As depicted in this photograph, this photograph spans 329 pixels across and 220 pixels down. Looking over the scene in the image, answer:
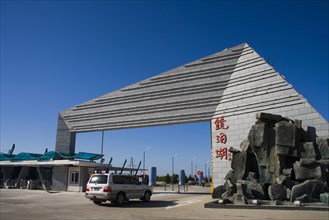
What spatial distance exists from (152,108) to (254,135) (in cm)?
1260

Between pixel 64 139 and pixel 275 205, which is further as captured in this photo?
pixel 64 139

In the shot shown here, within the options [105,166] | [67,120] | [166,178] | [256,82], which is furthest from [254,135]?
[166,178]

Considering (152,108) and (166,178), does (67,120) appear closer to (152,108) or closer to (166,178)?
(152,108)

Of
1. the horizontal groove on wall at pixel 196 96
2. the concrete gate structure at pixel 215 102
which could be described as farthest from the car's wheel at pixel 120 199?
the horizontal groove on wall at pixel 196 96

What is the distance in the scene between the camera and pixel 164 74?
96.2ft

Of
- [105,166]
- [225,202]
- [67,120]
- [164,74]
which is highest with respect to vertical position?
[164,74]

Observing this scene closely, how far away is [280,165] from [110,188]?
30.3 ft

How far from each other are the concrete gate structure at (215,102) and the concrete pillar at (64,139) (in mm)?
479

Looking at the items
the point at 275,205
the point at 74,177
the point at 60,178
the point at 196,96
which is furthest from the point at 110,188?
the point at 60,178

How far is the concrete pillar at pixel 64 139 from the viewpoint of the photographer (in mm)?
34094

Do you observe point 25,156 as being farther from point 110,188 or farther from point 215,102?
point 110,188

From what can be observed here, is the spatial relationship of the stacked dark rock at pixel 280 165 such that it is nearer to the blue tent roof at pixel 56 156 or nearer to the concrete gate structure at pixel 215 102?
the concrete gate structure at pixel 215 102

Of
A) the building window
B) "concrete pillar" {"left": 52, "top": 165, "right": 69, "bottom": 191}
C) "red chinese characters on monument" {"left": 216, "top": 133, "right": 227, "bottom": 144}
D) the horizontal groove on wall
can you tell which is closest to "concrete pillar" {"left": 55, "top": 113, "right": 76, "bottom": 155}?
the horizontal groove on wall

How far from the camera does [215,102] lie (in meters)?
25.9
